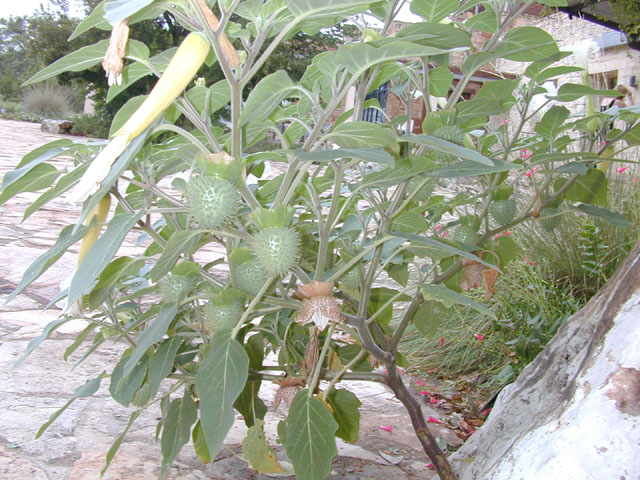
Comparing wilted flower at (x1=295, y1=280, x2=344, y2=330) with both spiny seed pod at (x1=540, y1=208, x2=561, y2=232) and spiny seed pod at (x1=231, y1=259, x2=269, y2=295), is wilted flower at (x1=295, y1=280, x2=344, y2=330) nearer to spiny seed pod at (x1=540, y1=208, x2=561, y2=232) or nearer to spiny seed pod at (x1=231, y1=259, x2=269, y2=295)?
spiny seed pod at (x1=231, y1=259, x2=269, y2=295)

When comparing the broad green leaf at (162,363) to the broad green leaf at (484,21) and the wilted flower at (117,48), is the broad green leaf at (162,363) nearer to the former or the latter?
the wilted flower at (117,48)

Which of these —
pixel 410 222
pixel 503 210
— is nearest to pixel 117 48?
pixel 410 222

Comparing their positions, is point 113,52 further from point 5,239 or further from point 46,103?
point 46,103

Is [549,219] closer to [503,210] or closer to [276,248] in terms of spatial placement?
[503,210]

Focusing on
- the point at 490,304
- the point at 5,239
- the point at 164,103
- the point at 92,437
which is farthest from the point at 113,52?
the point at 5,239

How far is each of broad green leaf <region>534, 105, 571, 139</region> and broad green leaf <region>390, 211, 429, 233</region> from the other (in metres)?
0.37

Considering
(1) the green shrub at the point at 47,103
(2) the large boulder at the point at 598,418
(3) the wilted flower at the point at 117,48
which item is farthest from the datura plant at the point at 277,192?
(1) the green shrub at the point at 47,103

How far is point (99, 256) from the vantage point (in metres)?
0.76

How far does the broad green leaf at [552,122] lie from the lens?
130 cm

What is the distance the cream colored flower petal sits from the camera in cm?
63

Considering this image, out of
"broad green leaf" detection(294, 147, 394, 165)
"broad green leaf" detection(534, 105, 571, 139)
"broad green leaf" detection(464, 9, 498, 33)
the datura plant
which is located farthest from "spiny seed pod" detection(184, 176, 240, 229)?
"broad green leaf" detection(534, 105, 571, 139)

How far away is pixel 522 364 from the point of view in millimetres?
2365

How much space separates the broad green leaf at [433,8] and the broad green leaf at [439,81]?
126 millimetres

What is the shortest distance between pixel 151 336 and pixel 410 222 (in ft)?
1.73
